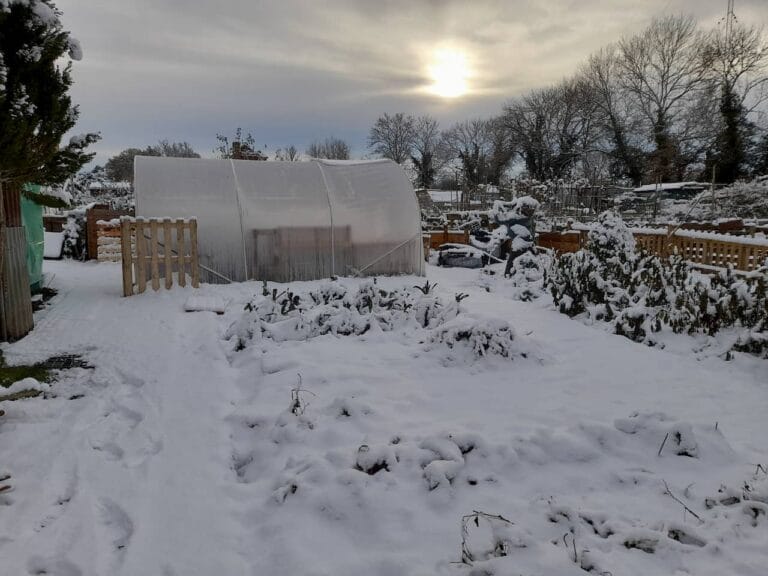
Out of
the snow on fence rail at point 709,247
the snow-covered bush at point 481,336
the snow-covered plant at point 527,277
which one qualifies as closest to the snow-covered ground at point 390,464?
the snow-covered bush at point 481,336

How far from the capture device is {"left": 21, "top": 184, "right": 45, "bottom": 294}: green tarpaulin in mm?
8258

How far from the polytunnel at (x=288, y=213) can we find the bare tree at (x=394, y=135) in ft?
170

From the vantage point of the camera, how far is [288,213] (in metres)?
10.7

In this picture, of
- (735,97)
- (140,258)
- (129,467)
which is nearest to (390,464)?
(129,467)

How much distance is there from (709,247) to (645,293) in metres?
5.76

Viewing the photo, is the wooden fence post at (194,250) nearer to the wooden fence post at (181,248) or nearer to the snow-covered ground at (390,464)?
the wooden fence post at (181,248)

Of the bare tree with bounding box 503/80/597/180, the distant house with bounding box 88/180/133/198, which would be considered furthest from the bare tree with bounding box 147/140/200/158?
the bare tree with bounding box 503/80/597/180

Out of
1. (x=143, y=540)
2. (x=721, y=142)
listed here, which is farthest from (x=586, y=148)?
(x=143, y=540)

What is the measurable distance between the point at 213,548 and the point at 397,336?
3513 mm

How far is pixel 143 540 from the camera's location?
2473mm

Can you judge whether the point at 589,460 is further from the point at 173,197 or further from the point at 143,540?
the point at 173,197

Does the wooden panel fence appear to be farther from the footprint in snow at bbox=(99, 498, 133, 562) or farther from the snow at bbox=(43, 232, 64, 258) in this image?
the footprint in snow at bbox=(99, 498, 133, 562)

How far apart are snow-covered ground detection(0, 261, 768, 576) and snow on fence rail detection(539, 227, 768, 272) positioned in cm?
556

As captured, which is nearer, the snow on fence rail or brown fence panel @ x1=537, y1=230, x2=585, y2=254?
the snow on fence rail
